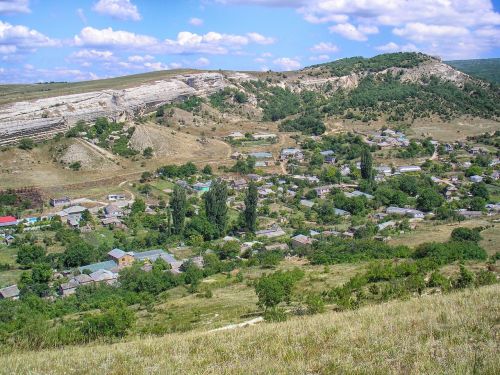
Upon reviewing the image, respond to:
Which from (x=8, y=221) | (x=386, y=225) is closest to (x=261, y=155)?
(x=386, y=225)

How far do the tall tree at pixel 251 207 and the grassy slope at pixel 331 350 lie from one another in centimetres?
2436

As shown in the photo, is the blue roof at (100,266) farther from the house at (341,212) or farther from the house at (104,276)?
the house at (341,212)

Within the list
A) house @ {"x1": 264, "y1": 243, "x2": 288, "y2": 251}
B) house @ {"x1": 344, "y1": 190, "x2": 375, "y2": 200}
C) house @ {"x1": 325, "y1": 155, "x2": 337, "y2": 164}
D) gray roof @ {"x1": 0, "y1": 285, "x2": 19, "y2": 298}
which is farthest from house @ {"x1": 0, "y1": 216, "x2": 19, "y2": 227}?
house @ {"x1": 325, "y1": 155, "x2": 337, "y2": 164}

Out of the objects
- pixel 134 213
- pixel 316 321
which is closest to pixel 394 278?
pixel 316 321

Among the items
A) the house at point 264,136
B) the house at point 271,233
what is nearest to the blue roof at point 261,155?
the house at point 264,136

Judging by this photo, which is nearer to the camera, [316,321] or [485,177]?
[316,321]

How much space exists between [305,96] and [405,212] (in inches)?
1926

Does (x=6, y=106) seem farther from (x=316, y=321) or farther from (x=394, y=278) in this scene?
(x=316, y=321)

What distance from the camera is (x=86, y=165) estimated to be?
4625 centimetres

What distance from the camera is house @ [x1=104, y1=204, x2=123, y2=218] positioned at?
3609cm

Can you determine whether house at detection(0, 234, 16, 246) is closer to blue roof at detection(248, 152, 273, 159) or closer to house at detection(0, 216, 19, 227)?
house at detection(0, 216, 19, 227)

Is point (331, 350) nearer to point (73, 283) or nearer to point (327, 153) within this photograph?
point (73, 283)

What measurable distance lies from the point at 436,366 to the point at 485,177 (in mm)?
44592

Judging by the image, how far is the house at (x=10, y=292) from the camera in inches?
926
